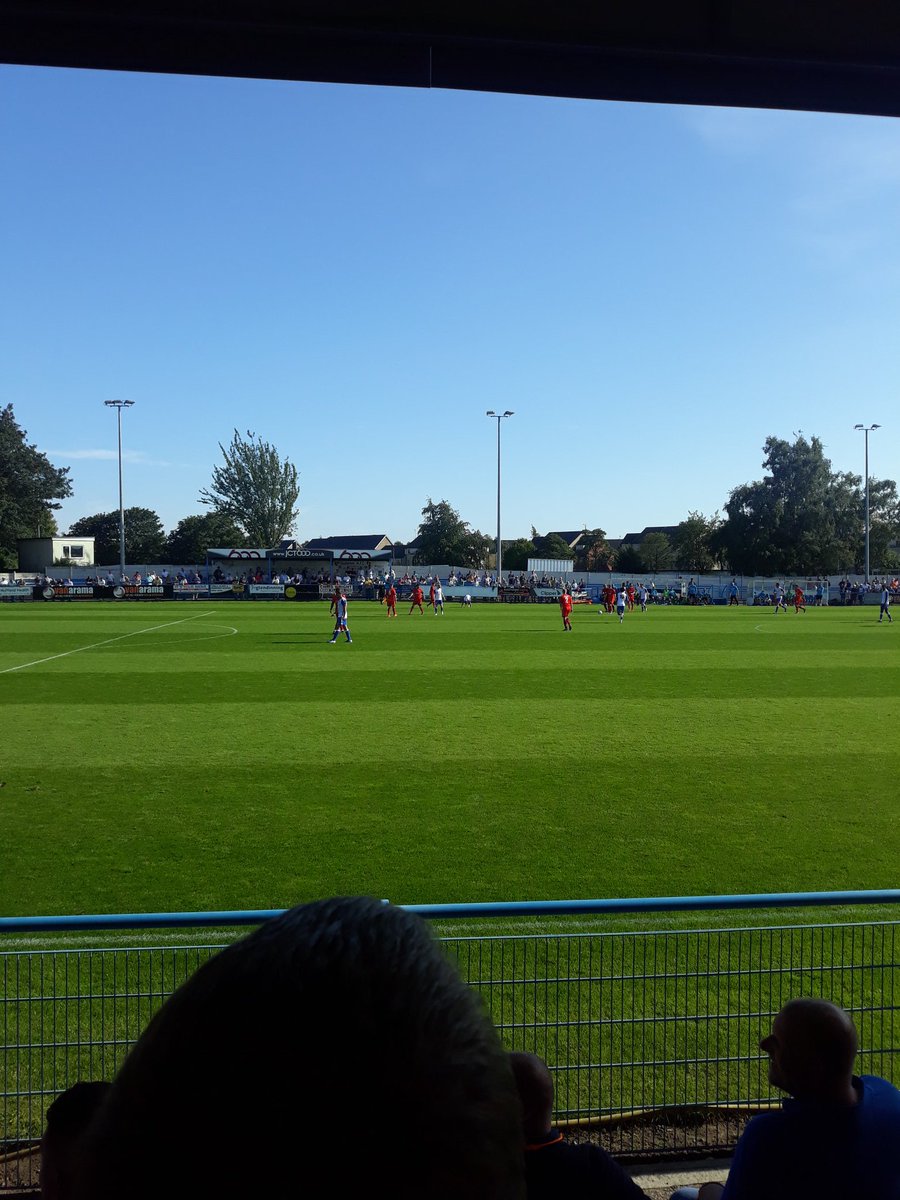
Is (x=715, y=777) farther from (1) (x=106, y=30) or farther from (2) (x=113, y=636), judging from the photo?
(2) (x=113, y=636)

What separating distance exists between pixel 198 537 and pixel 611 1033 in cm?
10732

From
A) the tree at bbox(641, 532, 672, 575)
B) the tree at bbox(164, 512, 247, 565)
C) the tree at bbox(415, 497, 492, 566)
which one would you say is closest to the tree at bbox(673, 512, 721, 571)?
the tree at bbox(641, 532, 672, 575)

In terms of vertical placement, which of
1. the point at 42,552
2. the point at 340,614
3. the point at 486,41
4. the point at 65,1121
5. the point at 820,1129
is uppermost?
the point at 42,552

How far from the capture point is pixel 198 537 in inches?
4227

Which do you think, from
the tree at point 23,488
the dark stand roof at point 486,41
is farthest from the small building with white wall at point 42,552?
the dark stand roof at point 486,41

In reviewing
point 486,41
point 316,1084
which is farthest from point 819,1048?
point 486,41

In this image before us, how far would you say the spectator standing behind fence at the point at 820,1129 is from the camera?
239 centimetres

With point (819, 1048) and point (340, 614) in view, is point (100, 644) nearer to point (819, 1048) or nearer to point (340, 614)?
point (340, 614)

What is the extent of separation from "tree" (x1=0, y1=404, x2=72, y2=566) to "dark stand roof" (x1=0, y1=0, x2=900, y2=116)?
98.7m

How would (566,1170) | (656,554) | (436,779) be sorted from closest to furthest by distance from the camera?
(566,1170)
(436,779)
(656,554)

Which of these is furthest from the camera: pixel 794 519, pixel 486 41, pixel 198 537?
pixel 198 537

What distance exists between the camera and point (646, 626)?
3894 cm

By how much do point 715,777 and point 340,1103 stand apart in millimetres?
11073

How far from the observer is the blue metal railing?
3.85 meters
